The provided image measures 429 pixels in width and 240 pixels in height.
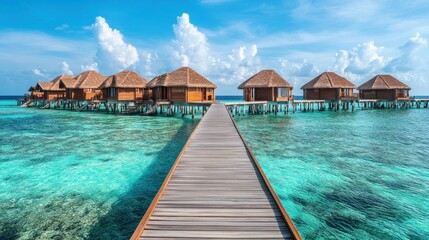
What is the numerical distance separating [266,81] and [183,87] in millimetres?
11115

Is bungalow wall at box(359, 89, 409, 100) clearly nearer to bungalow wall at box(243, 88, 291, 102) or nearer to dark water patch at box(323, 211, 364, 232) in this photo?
bungalow wall at box(243, 88, 291, 102)

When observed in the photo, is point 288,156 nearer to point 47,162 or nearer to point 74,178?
point 74,178

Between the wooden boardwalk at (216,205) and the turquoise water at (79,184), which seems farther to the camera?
the turquoise water at (79,184)

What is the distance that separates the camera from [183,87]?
29484 mm

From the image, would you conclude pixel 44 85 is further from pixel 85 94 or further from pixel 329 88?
pixel 329 88

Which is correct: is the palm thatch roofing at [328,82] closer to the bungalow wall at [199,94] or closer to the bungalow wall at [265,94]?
the bungalow wall at [265,94]

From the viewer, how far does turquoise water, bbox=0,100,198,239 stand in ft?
19.2

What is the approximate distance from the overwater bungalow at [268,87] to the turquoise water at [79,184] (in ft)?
68.5

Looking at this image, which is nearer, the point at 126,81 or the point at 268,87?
the point at 126,81

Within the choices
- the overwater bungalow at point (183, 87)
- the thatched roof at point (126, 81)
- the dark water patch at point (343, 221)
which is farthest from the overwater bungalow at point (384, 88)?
the dark water patch at point (343, 221)

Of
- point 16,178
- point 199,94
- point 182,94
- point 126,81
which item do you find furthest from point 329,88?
point 16,178

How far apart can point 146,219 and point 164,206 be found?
596mm

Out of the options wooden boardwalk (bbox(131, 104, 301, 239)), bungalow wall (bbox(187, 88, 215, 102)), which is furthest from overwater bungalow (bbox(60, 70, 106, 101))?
wooden boardwalk (bbox(131, 104, 301, 239))

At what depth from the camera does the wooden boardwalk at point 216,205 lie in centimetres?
346
